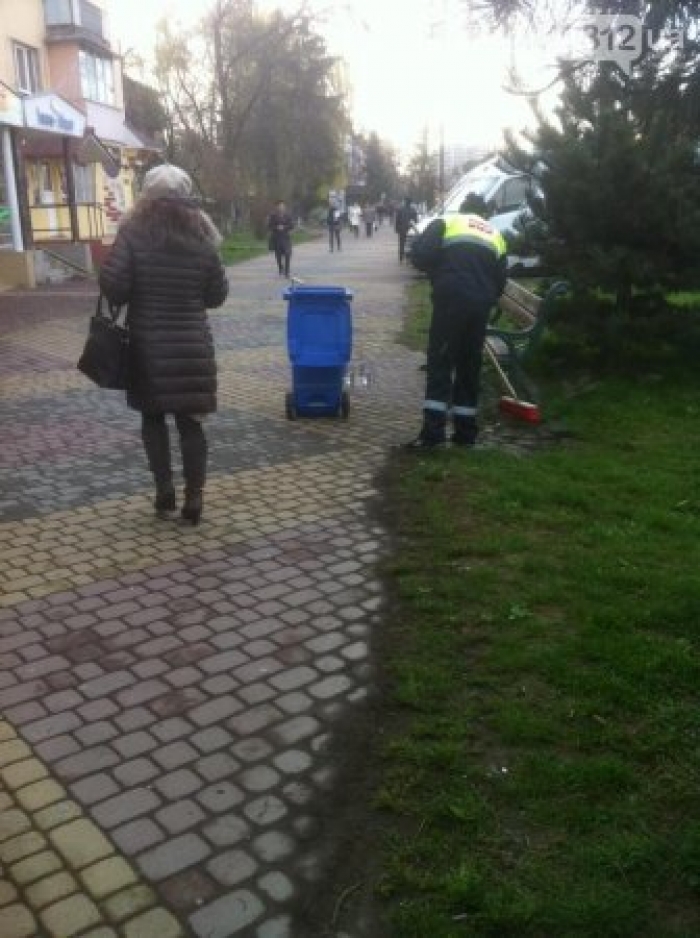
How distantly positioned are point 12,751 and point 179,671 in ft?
2.43

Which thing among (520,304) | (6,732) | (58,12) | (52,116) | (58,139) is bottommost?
(6,732)

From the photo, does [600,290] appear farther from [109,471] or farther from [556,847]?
[556,847]

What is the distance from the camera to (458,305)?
6633mm

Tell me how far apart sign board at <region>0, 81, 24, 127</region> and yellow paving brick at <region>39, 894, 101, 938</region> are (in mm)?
19417

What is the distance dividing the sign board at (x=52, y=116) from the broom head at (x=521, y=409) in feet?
53.2

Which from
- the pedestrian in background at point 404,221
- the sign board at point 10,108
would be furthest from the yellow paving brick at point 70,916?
Answer: the pedestrian in background at point 404,221

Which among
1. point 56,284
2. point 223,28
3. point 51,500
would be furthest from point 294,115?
point 51,500

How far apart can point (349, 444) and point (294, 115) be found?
150ft

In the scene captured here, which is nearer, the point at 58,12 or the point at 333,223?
the point at 58,12

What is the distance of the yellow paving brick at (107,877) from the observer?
2.64 metres

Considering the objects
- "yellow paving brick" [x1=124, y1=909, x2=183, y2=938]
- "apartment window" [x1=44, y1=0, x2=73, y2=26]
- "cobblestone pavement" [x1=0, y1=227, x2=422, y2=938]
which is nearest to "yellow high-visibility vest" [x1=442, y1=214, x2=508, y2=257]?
"cobblestone pavement" [x1=0, y1=227, x2=422, y2=938]

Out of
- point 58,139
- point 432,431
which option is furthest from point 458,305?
point 58,139

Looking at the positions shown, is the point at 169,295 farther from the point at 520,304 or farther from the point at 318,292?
the point at 520,304

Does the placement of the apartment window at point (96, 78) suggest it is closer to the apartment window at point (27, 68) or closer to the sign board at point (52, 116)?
the apartment window at point (27, 68)
